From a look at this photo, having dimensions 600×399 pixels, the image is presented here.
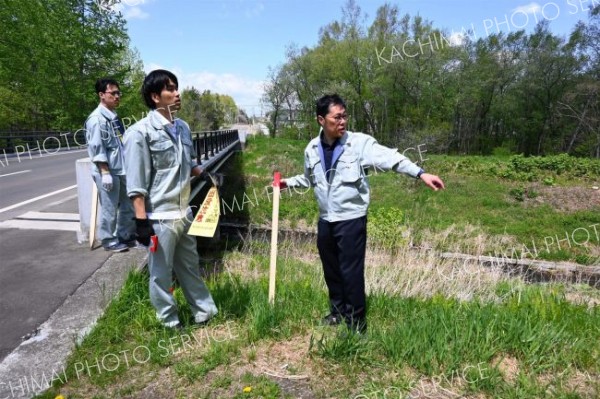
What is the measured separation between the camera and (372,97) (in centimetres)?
3556

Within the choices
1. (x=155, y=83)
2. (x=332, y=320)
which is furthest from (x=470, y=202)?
(x=155, y=83)

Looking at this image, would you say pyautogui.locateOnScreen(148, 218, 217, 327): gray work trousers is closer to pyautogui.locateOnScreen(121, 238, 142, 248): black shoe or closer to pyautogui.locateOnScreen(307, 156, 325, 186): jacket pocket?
pyautogui.locateOnScreen(307, 156, 325, 186): jacket pocket

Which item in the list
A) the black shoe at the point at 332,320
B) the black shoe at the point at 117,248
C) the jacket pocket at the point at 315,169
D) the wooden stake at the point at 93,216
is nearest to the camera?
the jacket pocket at the point at 315,169

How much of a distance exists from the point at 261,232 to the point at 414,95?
89.8ft

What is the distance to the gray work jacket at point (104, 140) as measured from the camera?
4344 millimetres

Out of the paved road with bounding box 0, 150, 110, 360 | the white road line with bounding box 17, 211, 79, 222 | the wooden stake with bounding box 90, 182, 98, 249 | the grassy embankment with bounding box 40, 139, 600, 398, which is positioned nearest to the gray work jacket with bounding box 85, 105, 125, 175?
the wooden stake with bounding box 90, 182, 98, 249

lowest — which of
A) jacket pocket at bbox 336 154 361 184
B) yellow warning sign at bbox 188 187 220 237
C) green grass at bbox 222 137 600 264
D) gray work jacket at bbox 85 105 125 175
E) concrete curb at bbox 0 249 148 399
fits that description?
green grass at bbox 222 137 600 264

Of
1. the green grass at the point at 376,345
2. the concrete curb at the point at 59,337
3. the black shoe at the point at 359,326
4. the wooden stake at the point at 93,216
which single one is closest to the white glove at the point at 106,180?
the wooden stake at the point at 93,216

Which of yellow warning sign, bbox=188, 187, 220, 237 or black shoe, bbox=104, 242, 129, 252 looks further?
black shoe, bbox=104, 242, 129, 252

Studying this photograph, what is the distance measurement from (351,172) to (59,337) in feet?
8.05

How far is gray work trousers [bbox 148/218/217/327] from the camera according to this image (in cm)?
286

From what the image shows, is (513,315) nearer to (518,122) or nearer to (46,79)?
(46,79)

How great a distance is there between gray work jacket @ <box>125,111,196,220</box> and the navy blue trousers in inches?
44.7

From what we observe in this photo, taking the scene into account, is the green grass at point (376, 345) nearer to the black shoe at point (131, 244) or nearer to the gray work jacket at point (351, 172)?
the gray work jacket at point (351, 172)
